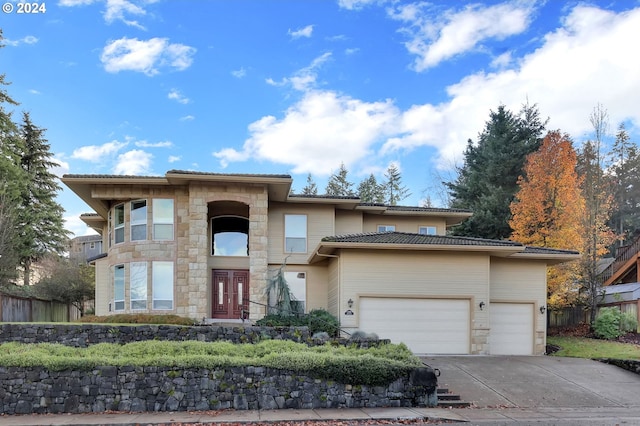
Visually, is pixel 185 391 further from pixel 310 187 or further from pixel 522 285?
pixel 310 187

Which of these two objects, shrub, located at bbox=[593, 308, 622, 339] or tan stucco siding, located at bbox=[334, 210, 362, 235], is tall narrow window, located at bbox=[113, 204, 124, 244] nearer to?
tan stucco siding, located at bbox=[334, 210, 362, 235]

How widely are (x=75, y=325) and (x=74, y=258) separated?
2051 cm

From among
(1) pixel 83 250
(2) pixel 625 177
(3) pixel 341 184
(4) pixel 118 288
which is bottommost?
(4) pixel 118 288

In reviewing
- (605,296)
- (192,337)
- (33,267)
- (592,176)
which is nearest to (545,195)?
(592,176)

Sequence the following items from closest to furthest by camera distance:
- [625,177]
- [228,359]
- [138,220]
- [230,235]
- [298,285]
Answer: [228,359] < [138,220] < [298,285] < [230,235] < [625,177]

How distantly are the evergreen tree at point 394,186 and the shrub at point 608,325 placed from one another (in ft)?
98.4

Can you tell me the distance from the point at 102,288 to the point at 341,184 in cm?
3171

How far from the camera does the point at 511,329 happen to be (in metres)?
18.3

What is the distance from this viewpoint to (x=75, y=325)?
47.3ft

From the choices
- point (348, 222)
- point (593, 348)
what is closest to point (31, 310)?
point (348, 222)

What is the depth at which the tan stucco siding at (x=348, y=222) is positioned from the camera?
21.7 meters

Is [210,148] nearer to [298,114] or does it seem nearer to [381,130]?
[298,114]

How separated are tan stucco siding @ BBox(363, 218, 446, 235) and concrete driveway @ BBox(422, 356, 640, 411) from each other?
288 inches

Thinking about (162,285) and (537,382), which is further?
(162,285)
